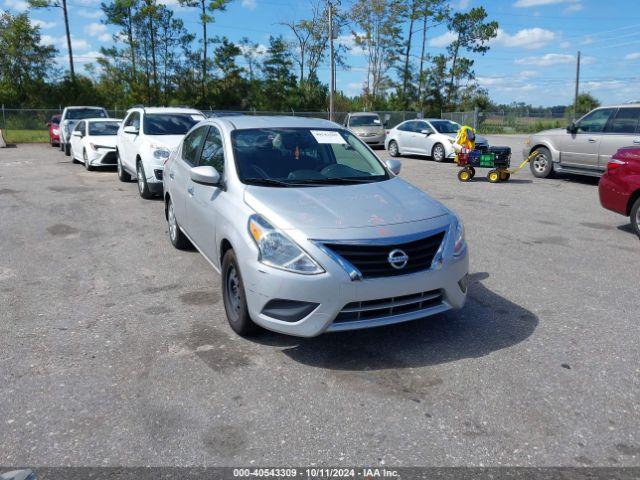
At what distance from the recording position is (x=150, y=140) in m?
10.4

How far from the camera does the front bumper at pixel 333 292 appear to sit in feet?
11.8

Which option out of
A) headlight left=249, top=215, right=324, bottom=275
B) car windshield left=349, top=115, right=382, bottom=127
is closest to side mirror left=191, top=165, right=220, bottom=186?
headlight left=249, top=215, right=324, bottom=275

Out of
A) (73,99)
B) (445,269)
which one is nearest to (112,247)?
(445,269)

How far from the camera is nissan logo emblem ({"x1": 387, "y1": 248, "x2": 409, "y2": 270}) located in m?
3.72

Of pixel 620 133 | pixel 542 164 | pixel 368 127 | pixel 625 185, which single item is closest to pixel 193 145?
pixel 625 185

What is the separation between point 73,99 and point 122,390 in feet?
144

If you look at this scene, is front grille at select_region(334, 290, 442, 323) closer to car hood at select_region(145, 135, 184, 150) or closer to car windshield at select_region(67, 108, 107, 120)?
car hood at select_region(145, 135, 184, 150)

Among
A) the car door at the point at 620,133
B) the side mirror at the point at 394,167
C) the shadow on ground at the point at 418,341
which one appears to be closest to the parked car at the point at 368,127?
the car door at the point at 620,133

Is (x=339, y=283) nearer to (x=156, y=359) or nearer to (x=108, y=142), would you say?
(x=156, y=359)

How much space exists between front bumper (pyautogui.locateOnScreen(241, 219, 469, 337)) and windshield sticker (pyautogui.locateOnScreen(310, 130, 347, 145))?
1908 millimetres

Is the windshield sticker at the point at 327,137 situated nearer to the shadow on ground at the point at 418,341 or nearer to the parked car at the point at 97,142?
the shadow on ground at the point at 418,341

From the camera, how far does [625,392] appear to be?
11.4 feet

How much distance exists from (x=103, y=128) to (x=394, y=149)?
35.0ft

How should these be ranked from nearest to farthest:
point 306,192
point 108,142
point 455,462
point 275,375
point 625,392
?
point 455,462
point 625,392
point 275,375
point 306,192
point 108,142
